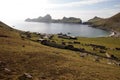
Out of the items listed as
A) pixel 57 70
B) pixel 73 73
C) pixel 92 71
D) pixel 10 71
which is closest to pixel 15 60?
pixel 10 71

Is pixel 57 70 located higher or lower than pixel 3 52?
lower

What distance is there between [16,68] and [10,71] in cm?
189

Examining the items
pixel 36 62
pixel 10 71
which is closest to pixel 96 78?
pixel 36 62

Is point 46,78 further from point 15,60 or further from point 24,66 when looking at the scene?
point 15,60

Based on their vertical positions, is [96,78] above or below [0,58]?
below

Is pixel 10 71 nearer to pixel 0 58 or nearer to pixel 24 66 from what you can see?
pixel 24 66

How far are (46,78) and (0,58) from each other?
10992 millimetres

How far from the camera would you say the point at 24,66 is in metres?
34.3

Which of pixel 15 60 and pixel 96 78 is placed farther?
pixel 15 60

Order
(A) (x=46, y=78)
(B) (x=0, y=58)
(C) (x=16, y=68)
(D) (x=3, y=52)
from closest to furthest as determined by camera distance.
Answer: (A) (x=46, y=78)
(C) (x=16, y=68)
(B) (x=0, y=58)
(D) (x=3, y=52)

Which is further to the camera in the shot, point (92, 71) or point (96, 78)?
point (92, 71)

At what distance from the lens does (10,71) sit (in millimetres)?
31016

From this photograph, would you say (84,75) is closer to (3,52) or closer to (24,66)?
(24,66)

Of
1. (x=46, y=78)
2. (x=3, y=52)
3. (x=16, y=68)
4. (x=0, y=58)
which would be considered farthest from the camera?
(x=3, y=52)
